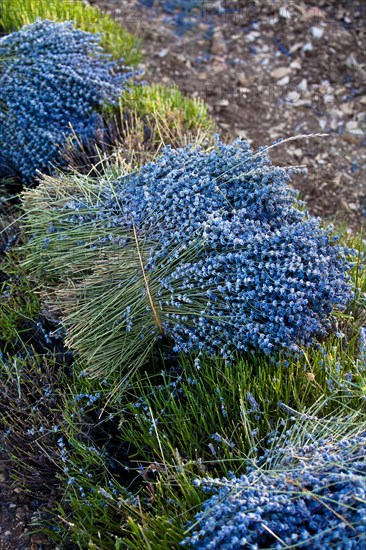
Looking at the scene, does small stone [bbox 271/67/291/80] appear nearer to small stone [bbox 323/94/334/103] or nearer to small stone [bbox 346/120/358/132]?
small stone [bbox 323/94/334/103]

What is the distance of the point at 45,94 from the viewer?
3289 millimetres

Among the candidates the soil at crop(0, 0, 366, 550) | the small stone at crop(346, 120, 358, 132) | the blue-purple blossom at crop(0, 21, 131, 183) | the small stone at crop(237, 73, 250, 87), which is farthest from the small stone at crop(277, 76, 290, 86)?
the blue-purple blossom at crop(0, 21, 131, 183)

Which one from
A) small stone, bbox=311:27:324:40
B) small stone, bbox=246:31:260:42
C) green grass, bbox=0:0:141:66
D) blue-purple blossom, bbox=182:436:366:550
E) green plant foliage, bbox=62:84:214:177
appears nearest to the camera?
blue-purple blossom, bbox=182:436:366:550

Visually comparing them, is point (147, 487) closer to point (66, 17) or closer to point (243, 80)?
point (66, 17)

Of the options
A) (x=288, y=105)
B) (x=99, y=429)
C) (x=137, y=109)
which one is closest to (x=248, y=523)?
(x=99, y=429)

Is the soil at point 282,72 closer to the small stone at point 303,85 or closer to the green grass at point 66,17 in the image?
the small stone at point 303,85

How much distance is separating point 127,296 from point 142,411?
1.44ft

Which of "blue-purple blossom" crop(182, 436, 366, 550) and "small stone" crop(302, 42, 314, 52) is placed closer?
"blue-purple blossom" crop(182, 436, 366, 550)

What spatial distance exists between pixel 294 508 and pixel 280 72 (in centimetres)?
339

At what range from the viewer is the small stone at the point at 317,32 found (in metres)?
4.45

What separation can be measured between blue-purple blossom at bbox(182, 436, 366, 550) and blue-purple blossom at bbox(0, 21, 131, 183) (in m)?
2.05

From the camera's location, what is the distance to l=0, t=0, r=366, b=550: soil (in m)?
3.86

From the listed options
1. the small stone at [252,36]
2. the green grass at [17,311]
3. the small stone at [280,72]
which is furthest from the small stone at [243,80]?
the green grass at [17,311]

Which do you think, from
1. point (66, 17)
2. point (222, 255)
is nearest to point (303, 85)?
point (66, 17)
